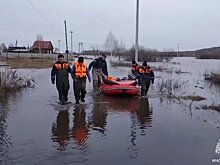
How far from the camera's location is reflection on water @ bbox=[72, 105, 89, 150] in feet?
26.6

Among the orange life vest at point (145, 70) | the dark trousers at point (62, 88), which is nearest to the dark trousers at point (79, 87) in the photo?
the dark trousers at point (62, 88)

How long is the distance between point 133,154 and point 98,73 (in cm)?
1123

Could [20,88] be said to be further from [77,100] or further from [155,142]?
[155,142]

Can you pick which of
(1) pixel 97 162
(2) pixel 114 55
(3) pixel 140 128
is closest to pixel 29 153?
(1) pixel 97 162

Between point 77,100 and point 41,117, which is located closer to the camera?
point 41,117

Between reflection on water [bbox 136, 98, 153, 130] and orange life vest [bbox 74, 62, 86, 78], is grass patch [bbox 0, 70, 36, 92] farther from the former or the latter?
reflection on water [bbox 136, 98, 153, 130]

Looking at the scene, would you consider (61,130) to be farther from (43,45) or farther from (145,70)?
(43,45)

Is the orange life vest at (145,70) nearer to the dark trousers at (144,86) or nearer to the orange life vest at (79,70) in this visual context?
the dark trousers at (144,86)

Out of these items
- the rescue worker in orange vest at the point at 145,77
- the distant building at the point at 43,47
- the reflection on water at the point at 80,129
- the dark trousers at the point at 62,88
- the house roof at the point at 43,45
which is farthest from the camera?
the distant building at the point at 43,47

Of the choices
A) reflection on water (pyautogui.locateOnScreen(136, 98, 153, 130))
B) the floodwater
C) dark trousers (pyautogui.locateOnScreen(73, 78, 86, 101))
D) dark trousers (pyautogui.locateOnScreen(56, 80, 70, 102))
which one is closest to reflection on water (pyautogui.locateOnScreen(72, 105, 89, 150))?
the floodwater

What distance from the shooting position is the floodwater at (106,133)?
708cm

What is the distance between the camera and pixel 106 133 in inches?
358

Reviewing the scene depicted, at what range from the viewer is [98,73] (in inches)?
722

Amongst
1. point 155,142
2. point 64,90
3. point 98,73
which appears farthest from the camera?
point 98,73
